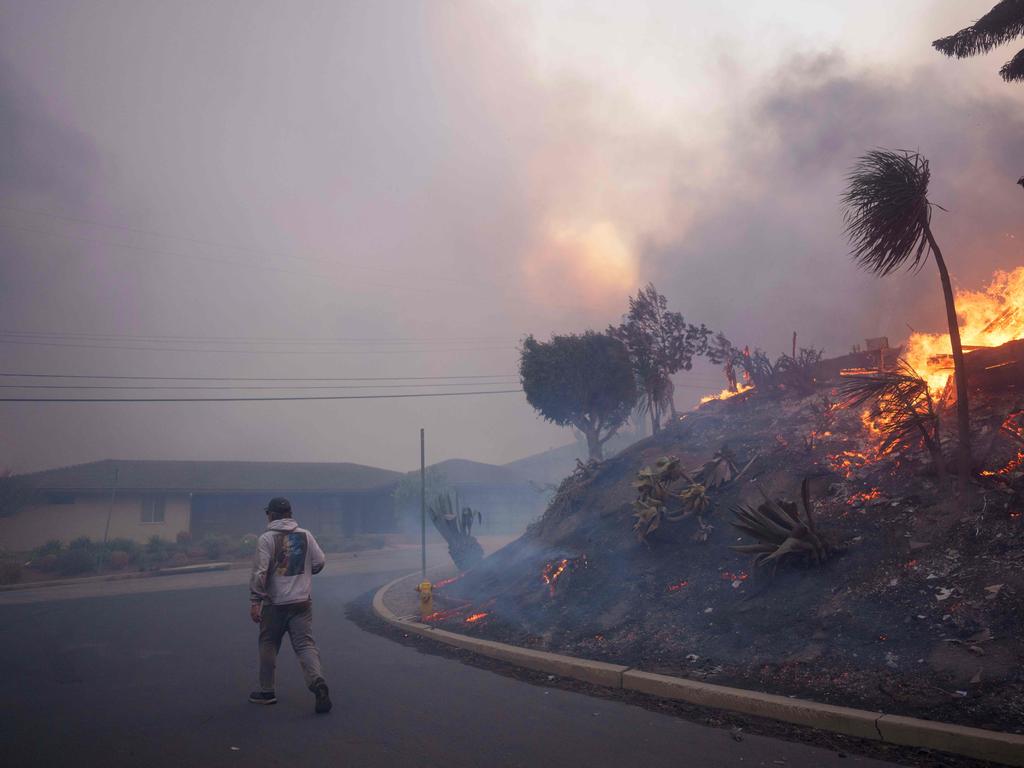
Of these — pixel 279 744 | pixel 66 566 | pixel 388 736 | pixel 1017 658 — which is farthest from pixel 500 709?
pixel 66 566

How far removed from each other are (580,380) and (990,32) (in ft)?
55.9

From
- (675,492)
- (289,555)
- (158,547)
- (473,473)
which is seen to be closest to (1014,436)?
(675,492)

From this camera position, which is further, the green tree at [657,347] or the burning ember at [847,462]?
the green tree at [657,347]

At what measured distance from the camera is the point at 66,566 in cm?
2716

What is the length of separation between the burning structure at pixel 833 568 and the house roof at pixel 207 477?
30875mm

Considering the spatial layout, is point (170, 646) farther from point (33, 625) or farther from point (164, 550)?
point (164, 550)

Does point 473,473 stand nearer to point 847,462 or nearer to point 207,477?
point 207,477

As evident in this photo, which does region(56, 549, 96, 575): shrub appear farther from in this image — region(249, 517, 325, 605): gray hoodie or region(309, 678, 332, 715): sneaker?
region(309, 678, 332, 715): sneaker

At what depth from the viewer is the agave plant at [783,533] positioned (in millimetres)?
7414

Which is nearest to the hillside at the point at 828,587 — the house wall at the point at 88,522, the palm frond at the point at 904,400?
the palm frond at the point at 904,400

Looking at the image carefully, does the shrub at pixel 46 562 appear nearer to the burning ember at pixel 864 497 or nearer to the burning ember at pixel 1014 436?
the burning ember at pixel 864 497

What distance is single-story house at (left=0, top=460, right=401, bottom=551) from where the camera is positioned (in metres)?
34.4

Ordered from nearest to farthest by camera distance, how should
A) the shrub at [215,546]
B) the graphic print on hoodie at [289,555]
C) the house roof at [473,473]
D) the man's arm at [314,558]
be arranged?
the graphic print on hoodie at [289,555] < the man's arm at [314,558] < the shrub at [215,546] < the house roof at [473,473]

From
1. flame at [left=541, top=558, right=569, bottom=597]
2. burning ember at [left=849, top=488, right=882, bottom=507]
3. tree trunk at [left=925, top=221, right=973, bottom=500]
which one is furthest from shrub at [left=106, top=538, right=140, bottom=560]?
tree trunk at [left=925, top=221, right=973, bottom=500]
